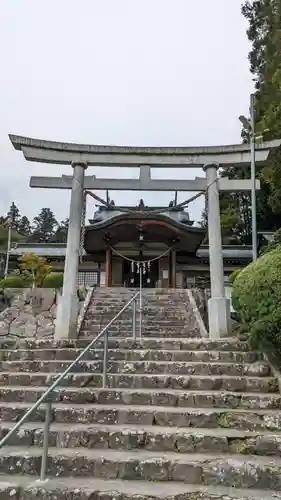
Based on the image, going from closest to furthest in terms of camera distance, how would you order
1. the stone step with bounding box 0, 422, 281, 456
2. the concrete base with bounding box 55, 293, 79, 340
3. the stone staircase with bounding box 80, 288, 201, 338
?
1. the stone step with bounding box 0, 422, 281, 456
2. the concrete base with bounding box 55, 293, 79, 340
3. the stone staircase with bounding box 80, 288, 201, 338

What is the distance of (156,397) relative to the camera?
168 inches

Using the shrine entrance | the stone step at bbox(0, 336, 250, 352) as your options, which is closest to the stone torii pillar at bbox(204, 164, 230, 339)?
the stone step at bbox(0, 336, 250, 352)

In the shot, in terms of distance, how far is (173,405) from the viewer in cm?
420

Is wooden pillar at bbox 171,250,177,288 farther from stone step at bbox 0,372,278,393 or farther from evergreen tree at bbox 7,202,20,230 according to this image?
evergreen tree at bbox 7,202,20,230

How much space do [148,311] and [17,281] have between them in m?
5.72

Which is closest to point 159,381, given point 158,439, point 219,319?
point 158,439

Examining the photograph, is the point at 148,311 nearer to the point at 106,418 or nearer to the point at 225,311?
the point at 225,311

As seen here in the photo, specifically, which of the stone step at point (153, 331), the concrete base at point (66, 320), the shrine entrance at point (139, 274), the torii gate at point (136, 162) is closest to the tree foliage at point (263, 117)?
the torii gate at point (136, 162)

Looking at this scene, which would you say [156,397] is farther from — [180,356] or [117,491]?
[117,491]

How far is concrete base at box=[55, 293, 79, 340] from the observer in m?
7.18

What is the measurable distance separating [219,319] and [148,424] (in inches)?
138

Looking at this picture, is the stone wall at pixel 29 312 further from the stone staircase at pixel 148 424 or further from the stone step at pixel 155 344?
the stone staircase at pixel 148 424

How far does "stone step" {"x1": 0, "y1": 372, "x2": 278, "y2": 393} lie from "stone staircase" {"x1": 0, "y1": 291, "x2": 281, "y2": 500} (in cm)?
1

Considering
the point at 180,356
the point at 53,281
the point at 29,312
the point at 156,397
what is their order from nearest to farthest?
the point at 156,397 → the point at 180,356 → the point at 29,312 → the point at 53,281
